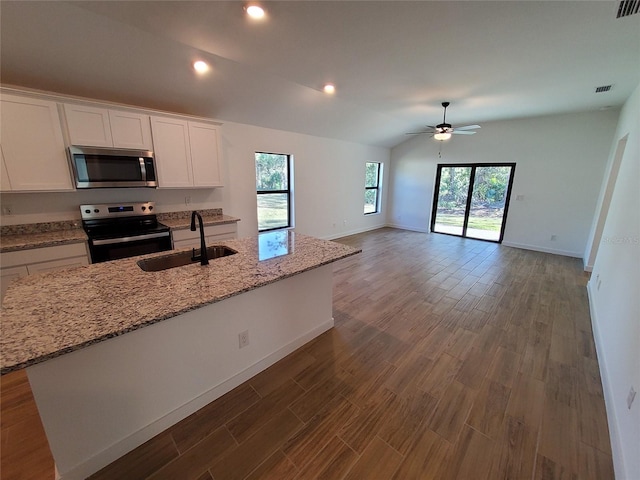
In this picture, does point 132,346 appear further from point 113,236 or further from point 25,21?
point 25,21

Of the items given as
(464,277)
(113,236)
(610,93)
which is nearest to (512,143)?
(610,93)

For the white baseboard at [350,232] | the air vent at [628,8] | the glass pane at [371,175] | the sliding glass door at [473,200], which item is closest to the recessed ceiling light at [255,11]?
the air vent at [628,8]

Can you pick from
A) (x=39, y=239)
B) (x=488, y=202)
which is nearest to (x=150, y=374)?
(x=39, y=239)

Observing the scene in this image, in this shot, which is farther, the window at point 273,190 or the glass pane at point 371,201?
the glass pane at point 371,201

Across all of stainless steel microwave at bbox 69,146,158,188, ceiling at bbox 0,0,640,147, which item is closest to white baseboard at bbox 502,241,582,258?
ceiling at bbox 0,0,640,147

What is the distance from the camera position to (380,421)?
5.45 feet

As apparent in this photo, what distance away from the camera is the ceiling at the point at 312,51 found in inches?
76.4

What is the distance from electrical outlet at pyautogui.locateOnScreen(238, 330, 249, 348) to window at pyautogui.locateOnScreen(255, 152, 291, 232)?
3228 millimetres

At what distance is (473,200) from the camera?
20.6ft

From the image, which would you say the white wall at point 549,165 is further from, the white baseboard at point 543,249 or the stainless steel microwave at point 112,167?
the stainless steel microwave at point 112,167

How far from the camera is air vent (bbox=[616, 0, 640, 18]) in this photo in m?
1.78

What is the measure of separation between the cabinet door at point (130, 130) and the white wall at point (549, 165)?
6.25m

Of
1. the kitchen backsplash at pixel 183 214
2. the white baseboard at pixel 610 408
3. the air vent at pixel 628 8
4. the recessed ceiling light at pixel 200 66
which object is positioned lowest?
the white baseboard at pixel 610 408

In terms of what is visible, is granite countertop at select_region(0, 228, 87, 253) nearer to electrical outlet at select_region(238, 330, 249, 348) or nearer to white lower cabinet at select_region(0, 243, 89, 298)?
white lower cabinet at select_region(0, 243, 89, 298)
